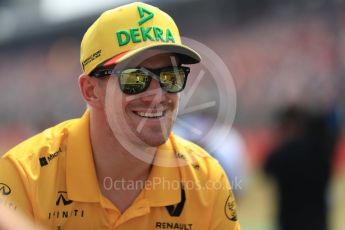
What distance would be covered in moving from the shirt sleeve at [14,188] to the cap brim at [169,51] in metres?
0.71

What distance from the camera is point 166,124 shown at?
391 cm

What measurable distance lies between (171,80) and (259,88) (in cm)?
2099

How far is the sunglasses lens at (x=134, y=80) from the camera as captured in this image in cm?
386

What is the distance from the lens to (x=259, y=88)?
80.9 feet

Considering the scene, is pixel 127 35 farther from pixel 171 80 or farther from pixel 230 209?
pixel 230 209

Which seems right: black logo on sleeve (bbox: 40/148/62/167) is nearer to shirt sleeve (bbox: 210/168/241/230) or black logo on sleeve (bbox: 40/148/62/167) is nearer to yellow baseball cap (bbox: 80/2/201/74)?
yellow baseball cap (bbox: 80/2/201/74)

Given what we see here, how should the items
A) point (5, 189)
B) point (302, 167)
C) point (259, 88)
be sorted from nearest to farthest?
point (5, 189), point (302, 167), point (259, 88)

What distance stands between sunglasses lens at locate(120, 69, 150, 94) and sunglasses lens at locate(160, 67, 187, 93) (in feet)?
0.26

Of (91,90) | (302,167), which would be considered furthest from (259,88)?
(91,90)

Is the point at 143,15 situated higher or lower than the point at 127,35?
higher

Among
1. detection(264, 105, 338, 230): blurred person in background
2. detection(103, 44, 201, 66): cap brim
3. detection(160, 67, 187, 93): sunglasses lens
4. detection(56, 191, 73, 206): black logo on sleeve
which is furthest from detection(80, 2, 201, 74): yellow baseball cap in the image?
detection(264, 105, 338, 230): blurred person in background

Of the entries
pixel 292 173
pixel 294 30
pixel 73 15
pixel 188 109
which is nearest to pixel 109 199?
pixel 188 109

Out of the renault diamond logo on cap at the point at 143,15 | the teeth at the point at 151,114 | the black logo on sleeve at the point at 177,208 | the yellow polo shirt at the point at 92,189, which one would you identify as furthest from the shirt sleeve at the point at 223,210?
the renault diamond logo on cap at the point at 143,15

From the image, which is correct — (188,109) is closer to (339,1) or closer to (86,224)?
(86,224)
